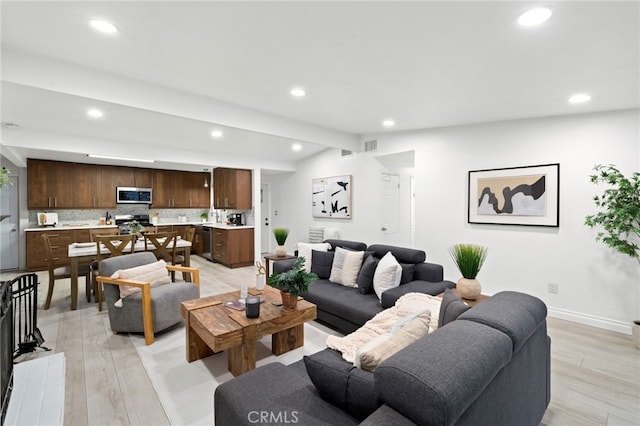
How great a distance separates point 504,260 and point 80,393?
461 centimetres

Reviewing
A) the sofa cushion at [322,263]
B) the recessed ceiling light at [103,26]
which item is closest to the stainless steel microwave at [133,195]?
the sofa cushion at [322,263]

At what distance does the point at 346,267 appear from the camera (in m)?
3.45

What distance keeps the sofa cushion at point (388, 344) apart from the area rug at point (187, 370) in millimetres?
1310

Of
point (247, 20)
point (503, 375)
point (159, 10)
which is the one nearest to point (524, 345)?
point (503, 375)

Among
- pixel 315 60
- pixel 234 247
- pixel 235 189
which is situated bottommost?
pixel 234 247

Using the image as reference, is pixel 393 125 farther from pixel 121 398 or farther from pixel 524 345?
pixel 121 398

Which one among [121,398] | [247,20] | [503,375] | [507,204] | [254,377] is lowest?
[121,398]

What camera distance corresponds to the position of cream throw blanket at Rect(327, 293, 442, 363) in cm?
149

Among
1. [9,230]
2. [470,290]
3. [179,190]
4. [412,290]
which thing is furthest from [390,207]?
[9,230]

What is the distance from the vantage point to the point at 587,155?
3.29 metres

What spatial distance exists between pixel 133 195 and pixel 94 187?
751mm

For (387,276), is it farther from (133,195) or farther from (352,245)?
(133,195)

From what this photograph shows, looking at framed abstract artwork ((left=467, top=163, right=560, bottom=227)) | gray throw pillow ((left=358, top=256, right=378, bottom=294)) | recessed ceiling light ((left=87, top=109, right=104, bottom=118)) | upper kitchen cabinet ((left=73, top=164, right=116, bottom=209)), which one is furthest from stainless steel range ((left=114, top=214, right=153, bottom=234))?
framed abstract artwork ((left=467, top=163, right=560, bottom=227))

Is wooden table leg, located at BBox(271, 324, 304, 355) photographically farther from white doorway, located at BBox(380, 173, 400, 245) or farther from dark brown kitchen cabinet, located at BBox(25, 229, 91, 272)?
dark brown kitchen cabinet, located at BBox(25, 229, 91, 272)
